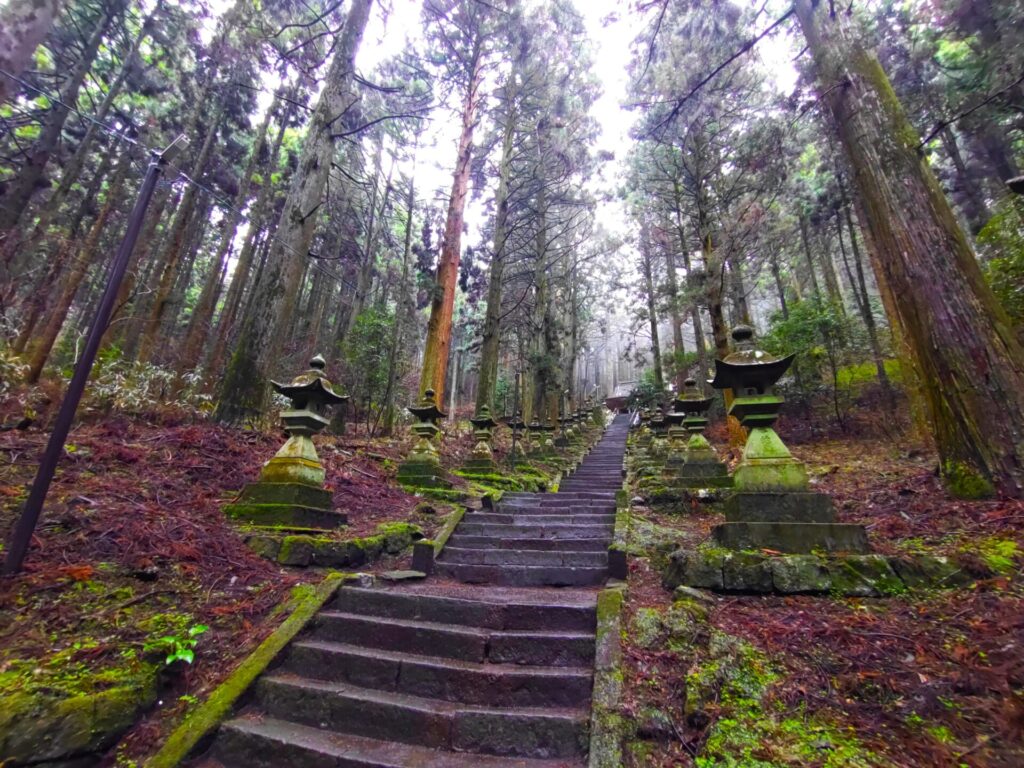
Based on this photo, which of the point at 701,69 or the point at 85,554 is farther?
the point at 701,69

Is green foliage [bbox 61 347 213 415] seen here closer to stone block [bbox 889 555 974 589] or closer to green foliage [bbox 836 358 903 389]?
stone block [bbox 889 555 974 589]

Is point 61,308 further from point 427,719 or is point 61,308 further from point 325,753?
point 427,719

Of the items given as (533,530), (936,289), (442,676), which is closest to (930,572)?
(936,289)

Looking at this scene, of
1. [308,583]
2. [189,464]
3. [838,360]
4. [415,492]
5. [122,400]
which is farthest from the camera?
[838,360]

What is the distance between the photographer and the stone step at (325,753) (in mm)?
2404

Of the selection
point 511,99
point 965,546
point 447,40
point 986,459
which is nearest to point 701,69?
point 511,99

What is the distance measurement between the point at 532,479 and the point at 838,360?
9.89 m

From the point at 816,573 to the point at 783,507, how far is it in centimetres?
73

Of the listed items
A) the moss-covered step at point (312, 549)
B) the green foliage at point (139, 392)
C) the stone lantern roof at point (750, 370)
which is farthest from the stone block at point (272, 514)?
the stone lantern roof at point (750, 370)

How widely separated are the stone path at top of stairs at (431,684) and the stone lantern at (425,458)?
10.1 ft

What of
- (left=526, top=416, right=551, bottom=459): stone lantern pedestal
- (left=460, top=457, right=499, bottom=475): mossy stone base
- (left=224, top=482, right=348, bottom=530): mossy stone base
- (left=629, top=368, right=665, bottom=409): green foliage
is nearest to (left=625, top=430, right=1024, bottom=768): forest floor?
(left=224, top=482, right=348, bottom=530): mossy stone base

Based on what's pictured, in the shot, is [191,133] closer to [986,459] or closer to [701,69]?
[701,69]

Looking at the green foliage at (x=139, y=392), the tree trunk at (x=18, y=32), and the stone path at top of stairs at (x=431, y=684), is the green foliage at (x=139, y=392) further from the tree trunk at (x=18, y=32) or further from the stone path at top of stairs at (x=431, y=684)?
the stone path at top of stairs at (x=431, y=684)

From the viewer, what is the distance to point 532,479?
9125 mm
